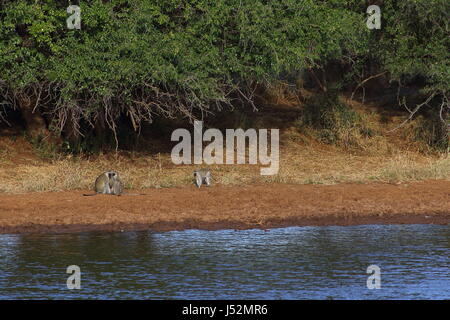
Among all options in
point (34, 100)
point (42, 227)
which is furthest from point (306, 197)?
point (34, 100)

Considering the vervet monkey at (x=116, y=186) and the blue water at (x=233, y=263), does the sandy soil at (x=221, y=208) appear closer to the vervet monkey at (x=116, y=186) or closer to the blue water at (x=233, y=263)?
the vervet monkey at (x=116, y=186)

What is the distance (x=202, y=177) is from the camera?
59.6 ft

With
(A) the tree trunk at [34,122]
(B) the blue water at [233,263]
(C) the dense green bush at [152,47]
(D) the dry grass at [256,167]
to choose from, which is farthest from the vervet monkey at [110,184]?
(A) the tree trunk at [34,122]

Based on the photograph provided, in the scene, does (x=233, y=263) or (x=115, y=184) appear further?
(x=115, y=184)

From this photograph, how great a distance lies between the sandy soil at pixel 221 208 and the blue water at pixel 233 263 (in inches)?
22.6

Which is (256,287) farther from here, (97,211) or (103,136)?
(103,136)

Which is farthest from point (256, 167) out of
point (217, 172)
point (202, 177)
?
point (202, 177)

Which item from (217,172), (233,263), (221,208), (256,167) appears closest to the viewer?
(233,263)

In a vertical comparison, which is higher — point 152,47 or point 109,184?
point 152,47

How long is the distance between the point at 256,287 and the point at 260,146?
40.3ft

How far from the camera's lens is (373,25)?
22.2 meters

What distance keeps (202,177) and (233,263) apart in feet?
19.8

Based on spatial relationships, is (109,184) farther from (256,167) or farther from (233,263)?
(233,263)

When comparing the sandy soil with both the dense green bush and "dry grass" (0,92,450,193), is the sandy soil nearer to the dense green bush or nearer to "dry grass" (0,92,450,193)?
"dry grass" (0,92,450,193)
